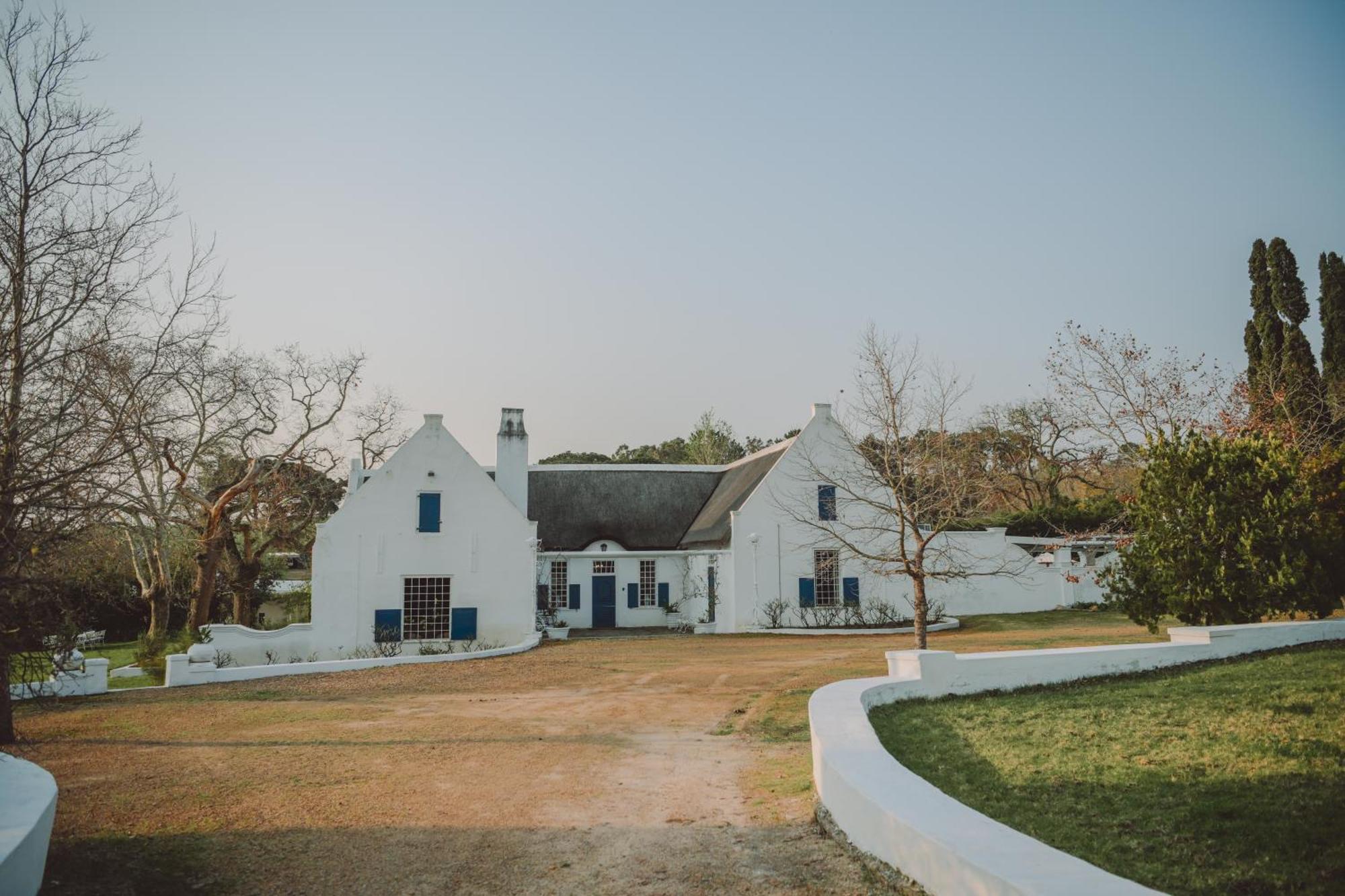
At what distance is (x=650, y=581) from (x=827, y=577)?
20.9 feet

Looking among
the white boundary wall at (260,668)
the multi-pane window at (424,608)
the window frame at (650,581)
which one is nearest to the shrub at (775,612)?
the window frame at (650,581)

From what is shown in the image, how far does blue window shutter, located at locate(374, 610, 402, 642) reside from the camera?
885 inches

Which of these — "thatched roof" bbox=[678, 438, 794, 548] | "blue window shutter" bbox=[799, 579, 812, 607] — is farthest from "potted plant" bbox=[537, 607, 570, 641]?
"blue window shutter" bbox=[799, 579, 812, 607]

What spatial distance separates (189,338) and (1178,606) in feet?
46.7

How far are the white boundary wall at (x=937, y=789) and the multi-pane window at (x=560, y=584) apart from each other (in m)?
19.0

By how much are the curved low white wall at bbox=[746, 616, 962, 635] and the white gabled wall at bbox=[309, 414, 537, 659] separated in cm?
695

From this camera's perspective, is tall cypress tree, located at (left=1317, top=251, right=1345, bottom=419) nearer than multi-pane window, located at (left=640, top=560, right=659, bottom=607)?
Yes

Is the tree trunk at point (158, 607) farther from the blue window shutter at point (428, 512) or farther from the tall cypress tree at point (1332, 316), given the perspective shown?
the tall cypress tree at point (1332, 316)

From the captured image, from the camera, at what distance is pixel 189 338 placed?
9.05 metres

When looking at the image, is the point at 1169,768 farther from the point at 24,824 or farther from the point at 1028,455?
the point at 1028,455

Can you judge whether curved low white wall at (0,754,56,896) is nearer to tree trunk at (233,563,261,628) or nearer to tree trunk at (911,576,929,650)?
tree trunk at (911,576,929,650)

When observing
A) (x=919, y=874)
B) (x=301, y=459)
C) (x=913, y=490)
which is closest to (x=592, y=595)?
(x=301, y=459)

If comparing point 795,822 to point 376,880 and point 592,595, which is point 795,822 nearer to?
point 376,880

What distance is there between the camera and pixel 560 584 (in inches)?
1112
